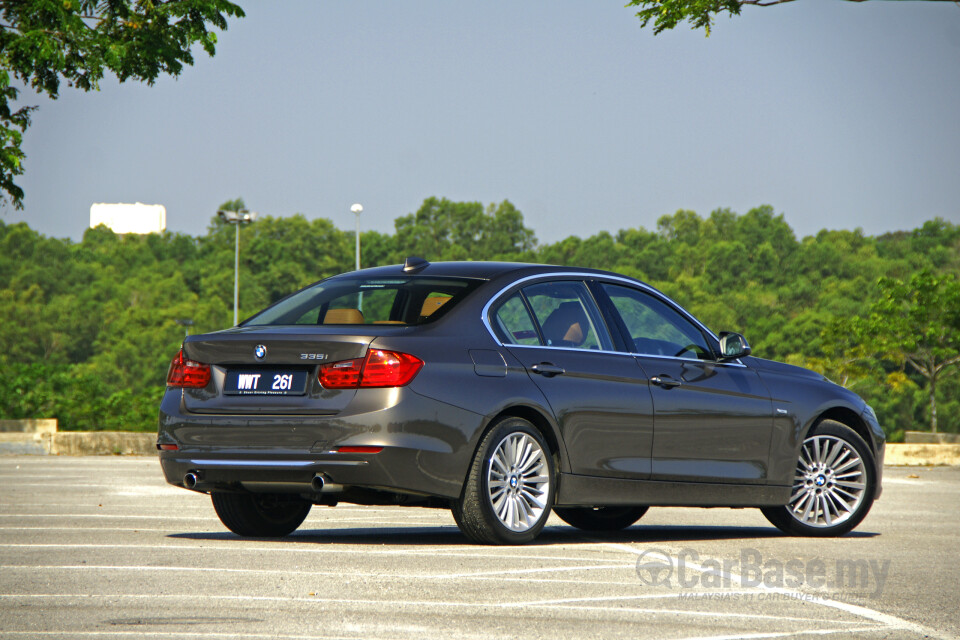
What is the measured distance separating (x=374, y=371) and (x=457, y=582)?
4.90ft

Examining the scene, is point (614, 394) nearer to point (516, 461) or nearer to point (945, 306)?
point (516, 461)

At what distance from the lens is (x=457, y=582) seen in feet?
20.1

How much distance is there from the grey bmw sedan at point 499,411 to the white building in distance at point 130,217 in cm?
16387

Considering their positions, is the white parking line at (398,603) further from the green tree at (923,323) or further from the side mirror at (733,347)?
the green tree at (923,323)

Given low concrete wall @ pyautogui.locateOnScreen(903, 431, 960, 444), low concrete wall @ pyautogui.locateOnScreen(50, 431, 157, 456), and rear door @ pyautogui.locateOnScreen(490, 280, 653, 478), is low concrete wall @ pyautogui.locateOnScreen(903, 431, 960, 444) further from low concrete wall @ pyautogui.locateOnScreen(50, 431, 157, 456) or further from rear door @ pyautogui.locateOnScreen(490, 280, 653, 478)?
rear door @ pyautogui.locateOnScreen(490, 280, 653, 478)

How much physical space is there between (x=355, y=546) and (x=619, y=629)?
117 inches

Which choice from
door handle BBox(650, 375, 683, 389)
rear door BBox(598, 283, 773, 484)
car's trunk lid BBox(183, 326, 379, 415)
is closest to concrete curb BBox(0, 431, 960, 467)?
rear door BBox(598, 283, 773, 484)

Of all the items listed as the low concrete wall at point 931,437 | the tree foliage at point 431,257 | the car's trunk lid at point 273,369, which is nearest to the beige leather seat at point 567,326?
the car's trunk lid at point 273,369

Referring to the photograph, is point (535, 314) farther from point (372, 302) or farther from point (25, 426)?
point (25, 426)

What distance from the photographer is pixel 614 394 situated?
8.20 metres

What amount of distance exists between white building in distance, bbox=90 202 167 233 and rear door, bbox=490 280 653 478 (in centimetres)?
16426

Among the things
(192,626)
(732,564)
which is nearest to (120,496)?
(732,564)

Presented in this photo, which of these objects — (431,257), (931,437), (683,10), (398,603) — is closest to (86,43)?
(683,10)

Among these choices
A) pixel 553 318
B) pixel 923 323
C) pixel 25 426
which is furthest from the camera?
pixel 923 323
